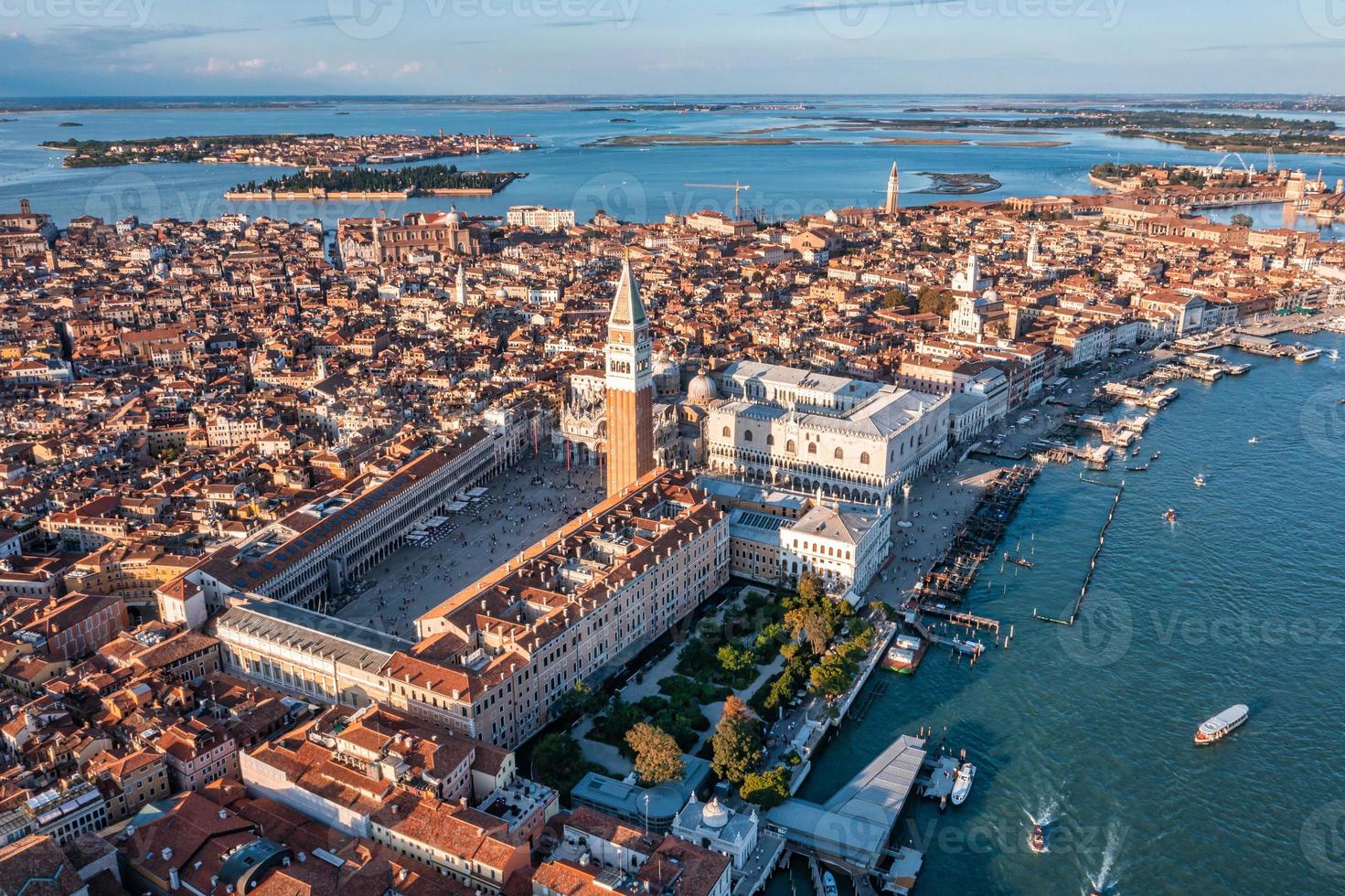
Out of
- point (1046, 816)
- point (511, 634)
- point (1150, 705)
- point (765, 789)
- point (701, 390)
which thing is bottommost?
point (1046, 816)

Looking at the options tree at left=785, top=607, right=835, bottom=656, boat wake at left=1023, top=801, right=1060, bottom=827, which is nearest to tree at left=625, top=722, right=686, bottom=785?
tree at left=785, top=607, right=835, bottom=656

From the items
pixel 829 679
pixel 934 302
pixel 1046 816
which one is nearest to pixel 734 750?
pixel 829 679

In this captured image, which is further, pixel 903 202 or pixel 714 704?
pixel 903 202

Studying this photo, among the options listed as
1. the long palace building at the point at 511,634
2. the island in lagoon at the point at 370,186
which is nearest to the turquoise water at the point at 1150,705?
the long palace building at the point at 511,634

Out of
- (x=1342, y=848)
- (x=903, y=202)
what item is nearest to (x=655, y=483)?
(x=1342, y=848)

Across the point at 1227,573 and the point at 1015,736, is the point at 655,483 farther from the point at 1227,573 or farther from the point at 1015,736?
the point at 1227,573

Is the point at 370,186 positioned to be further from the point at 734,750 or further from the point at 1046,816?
the point at 1046,816
